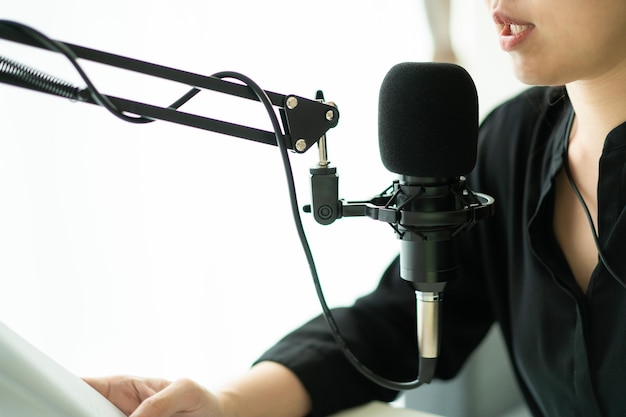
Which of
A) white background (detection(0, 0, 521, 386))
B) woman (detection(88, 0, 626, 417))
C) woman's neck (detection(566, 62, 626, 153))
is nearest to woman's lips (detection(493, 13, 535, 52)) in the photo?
woman (detection(88, 0, 626, 417))

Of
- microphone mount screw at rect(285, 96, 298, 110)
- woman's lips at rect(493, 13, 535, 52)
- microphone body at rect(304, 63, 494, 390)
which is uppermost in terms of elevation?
woman's lips at rect(493, 13, 535, 52)

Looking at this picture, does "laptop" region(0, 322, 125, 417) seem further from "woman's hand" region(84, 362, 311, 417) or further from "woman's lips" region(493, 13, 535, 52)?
"woman's lips" region(493, 13, 535, 52)

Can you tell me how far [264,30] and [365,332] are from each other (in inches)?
18.9

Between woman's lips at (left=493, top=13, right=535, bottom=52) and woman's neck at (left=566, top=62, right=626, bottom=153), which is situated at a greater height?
woman's lips at (left=493, top=13, right=535, bottom=52)

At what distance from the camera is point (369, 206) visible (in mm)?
600

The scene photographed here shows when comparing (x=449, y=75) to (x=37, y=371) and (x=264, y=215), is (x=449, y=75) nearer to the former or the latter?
(x=37, y=371)

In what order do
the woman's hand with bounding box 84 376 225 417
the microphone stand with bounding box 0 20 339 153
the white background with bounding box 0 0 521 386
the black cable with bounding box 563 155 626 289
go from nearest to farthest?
the microphone stand with bounding box 0 20 339 153 < the woman's hand with bounding box 84 376 225 417 < the black cable with bounding box 563 155 626 289 < the white background with bounding box 0 0 521 386

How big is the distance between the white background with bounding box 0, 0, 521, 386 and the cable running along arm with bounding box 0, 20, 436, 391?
210mm

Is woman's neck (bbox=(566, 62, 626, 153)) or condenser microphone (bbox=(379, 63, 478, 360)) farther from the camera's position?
woman's neck (bbox=(566, 62, 626, 153))

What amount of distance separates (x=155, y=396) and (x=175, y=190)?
0.44 metres

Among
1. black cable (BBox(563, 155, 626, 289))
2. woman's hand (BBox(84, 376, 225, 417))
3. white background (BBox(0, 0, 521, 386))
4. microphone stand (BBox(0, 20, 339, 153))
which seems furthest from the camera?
white background (BBox(0, 0, 521, 386))

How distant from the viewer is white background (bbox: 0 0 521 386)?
0.92 m

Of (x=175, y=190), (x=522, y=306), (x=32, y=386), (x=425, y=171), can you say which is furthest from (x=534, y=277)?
(x=32, y=386)

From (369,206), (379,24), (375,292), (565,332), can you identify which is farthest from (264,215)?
(369,206)
